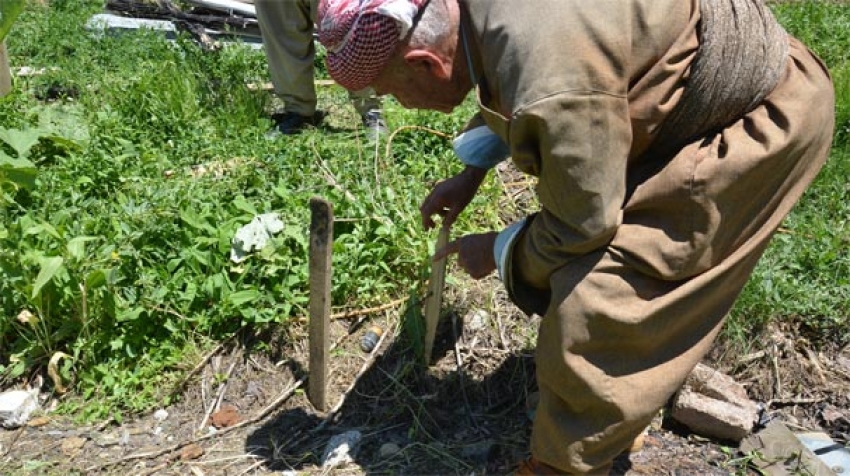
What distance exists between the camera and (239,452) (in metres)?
2.67

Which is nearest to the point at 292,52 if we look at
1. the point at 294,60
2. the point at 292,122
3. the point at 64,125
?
the point at 294,60

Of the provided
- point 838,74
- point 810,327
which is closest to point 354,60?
point 810,327

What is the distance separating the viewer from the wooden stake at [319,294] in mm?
2412

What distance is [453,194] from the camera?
2586 mm

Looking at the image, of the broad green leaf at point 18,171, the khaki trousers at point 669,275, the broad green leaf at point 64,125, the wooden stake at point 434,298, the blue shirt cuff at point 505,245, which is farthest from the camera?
the broad green leaf at point 64,125

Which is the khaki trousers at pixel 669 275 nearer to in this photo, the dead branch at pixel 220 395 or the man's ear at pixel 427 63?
the man's ear at pixel 427 63

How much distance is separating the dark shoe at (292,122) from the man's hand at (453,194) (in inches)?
79.1

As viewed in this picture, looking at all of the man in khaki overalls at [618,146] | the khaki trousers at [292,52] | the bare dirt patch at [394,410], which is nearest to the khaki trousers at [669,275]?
the man in khaki overalls at [618,146]

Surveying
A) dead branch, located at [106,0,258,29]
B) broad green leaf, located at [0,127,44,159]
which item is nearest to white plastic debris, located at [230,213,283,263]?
broad green leaf, located at [0,127,44,159]

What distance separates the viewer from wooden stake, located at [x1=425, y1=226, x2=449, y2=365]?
2.69 m

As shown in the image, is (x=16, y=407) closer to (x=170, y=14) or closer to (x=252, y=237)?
(x=252, y=237)

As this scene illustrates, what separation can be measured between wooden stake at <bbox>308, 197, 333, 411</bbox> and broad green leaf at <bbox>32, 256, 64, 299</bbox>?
2.94 feet

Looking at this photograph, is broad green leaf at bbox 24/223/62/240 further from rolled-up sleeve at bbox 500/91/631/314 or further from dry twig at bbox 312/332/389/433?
rolled-up sleeve at bbox 500/91/631/314

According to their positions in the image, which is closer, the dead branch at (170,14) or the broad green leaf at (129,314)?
the broad green leaf at (129,314)
